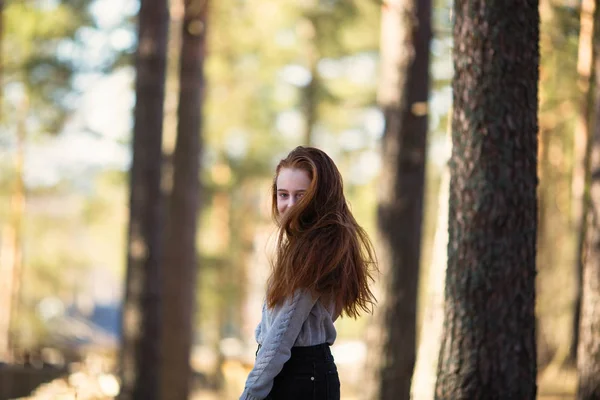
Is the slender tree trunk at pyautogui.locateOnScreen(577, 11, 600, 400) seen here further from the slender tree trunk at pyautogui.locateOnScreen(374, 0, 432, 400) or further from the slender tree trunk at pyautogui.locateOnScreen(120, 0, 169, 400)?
the slender tree trunk at pyautogui.locateOnScreen(120, 0, 169, 400)

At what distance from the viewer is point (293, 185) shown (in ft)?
12.1

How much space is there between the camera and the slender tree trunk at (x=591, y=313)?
6653 millimetres

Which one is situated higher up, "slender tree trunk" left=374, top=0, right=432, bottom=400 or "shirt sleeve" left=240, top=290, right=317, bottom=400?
"slender tree trunk" left=374, top=0, right=432, bottom=400

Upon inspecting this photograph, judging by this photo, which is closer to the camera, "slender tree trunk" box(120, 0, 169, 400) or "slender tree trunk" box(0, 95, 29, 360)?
"slender tree trunk" box(120, 0, 169, 400)

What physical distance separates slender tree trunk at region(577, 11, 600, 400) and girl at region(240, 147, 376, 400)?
3.59 metres

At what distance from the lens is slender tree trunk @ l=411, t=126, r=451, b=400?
6.98 meters

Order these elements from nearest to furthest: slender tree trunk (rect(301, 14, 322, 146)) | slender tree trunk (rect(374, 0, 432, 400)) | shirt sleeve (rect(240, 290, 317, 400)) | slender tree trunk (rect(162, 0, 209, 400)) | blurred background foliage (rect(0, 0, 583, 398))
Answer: shirt sleeve (rect(240, 290, 317, 400)) < slender tree trunk (rect(374, 0, 432, 400)) < slender tree trunk (rect(162, 0, 209, 400)) < blurred background foliage (rect(0, 0, 583, 398)) < slender tree trunk (rect(301, 14, 322, 146))

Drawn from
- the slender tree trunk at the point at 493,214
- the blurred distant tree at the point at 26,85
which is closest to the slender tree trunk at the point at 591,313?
the slender tree trunk at the point at 493,214

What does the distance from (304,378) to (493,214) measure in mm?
1603

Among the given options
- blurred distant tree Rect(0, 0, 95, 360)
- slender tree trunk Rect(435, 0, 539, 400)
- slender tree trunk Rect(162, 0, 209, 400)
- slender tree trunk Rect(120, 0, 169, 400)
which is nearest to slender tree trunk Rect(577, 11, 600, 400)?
slender tree trunk Rect(435, 0, 539, 400)

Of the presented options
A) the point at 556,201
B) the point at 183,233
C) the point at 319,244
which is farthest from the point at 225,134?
the point at 319,244

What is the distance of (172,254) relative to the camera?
1243 cm

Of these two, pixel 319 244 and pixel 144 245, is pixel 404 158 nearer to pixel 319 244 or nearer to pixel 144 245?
pixel 144 245

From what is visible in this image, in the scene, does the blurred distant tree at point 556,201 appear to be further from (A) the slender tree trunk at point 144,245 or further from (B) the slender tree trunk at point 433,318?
(B) the slender tree trunk at point 433,318
